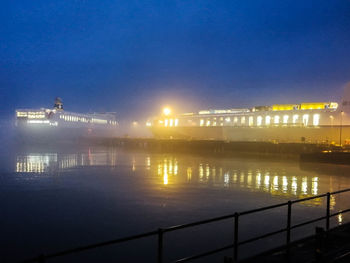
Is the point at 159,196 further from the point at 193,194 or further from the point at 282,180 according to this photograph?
the point at 282,180

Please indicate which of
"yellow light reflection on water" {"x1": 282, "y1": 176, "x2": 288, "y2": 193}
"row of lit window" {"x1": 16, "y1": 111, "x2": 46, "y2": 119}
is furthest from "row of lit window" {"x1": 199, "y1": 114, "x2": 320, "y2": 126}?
"row of lit window" {"x1": 16, "y1": 111, "x2": 46, "y2": 119}

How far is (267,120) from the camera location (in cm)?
7394

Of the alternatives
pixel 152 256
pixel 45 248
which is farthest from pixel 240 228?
pixel 45 248

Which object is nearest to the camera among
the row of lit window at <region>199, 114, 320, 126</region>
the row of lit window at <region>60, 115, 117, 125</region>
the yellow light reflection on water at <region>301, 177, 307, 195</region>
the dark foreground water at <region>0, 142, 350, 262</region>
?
the dark foreground water at <region>0, 142, 350, 262</region>

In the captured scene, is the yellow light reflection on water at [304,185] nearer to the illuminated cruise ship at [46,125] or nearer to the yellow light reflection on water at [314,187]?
the yellow light reflection on water at [314,187]

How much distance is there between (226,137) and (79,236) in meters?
68.2

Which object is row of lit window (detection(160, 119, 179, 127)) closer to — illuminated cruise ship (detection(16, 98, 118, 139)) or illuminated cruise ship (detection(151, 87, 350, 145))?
illuminated cruise ship (detection(151, 87, 350, 145))

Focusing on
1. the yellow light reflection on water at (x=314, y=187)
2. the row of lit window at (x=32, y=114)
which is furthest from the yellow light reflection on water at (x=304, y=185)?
the row of lit window at (x=32, y=114)

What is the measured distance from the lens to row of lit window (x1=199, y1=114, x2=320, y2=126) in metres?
67.4

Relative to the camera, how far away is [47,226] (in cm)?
1259

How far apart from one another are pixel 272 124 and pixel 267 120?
4.31 m

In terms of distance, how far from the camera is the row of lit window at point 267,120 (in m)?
67.4

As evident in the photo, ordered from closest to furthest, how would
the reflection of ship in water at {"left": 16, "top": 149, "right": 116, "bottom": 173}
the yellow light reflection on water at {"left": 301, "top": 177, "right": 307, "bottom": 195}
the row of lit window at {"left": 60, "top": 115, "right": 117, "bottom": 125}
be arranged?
the yellow light reflection on water at {"left": 301, "top": 177, "right": 307, "bottom": 195} < the reflection of ship in water at {"left": 16, "top": 149, "right": 116, "bottom": 173} < the row of lit window at {"left": 60, "top": 115, "right": 117, "bottom": 125}

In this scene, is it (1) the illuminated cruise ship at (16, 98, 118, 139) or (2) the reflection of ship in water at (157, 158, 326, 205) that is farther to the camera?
(1) the illuminated cruise ship at (16, 98, 118, 139)
